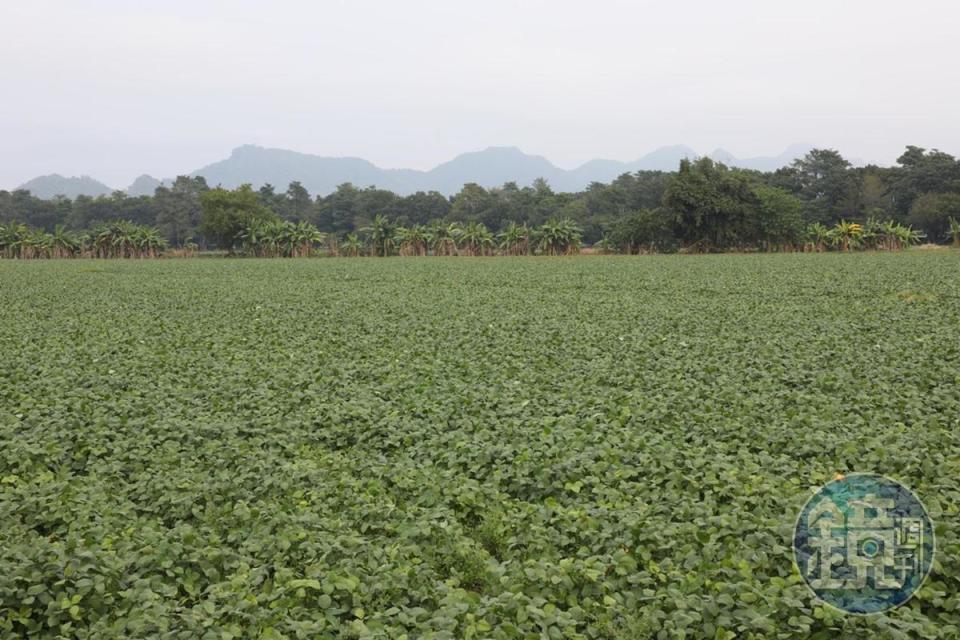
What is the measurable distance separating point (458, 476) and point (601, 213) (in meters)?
71.9

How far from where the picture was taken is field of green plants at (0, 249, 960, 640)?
3.66 meters

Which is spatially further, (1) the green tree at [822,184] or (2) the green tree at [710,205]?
(1) the green tree at [822,184]

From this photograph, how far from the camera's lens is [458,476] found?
5.53 m

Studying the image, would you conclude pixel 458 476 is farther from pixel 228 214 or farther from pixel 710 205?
pixel 228 214

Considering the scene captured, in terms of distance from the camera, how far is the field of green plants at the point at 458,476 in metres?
3.66

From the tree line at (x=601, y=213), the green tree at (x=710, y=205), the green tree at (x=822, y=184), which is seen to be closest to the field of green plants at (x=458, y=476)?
the green tree at (x=710, y=205)

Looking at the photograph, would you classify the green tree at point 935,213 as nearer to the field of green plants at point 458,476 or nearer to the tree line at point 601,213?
the tree line at point 601,213

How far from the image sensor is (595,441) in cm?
615

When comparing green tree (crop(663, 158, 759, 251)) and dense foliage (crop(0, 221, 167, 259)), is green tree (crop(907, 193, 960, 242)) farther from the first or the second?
dense foliage (crop(0, 221, 167, 259))

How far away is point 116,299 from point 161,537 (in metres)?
17.5

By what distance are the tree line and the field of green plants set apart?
41636mm

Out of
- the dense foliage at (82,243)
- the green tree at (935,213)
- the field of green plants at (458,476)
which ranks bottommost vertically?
the field of green plants at (458,476)

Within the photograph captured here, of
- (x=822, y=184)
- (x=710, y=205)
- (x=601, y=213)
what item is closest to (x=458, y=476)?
(x=710, y=205)

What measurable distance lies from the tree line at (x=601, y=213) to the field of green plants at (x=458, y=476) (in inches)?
1639
